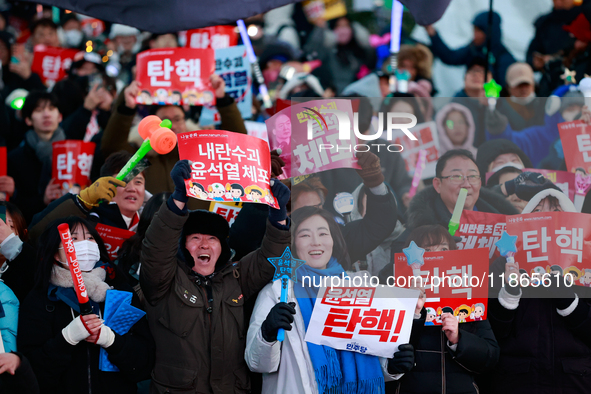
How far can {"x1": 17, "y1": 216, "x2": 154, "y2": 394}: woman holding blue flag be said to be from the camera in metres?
3.61

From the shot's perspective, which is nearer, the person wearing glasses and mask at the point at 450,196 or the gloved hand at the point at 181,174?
the gloved hand at the point at 181,174

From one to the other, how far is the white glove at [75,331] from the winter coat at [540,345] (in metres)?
2.33

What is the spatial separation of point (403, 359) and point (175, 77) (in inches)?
104

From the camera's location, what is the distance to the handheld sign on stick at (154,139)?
3.53m

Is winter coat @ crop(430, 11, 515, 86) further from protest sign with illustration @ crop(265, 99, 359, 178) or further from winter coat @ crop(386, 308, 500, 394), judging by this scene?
winter coat @ crop(386, 308, 500, 394)

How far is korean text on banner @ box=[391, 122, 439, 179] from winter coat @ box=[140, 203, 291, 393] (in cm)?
87

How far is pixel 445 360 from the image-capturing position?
13.3 ft

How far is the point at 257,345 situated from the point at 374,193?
110 centimetres

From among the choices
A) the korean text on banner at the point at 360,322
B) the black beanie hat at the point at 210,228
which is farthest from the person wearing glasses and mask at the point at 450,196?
the black beanie hat at the point at 210,228

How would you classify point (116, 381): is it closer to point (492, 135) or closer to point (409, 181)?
point (409, 181)

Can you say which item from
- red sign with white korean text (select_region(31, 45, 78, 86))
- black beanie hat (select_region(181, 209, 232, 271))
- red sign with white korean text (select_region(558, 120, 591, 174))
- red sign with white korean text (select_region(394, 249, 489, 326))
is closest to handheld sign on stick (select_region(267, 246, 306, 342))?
black beanie hat (select_region(181, 209, 232, 271))

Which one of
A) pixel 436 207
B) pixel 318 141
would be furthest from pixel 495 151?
pixel 318 141

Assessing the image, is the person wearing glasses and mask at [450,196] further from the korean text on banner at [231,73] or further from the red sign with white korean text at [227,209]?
the korean text on banner at [231,73]

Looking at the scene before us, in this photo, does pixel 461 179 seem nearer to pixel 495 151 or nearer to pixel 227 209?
pixel 495 151
